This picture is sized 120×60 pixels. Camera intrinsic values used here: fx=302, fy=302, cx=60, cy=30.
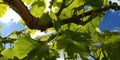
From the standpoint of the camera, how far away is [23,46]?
126cm

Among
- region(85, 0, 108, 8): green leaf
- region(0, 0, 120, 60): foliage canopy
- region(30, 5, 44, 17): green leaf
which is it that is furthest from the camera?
region(30, 5, 44, 17): green leaf

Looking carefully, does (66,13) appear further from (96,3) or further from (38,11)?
(38,11)

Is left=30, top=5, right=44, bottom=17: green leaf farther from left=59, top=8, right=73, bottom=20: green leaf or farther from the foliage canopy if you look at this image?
left=59, top=8, right=73, bottom=20: green leaf

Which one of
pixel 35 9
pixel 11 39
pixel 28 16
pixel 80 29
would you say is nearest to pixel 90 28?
pixel 80 29

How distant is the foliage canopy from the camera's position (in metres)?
1.18

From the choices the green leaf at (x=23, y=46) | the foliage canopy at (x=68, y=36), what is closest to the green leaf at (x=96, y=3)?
the foliage canopy at (x=68, y=36)

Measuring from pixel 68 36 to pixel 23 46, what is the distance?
0.20 meters

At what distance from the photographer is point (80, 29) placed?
1.35 m

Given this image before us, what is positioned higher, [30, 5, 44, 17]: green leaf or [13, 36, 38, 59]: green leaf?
[30, 5, 44, 17]: green leaf

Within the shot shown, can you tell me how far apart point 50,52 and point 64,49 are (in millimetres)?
103

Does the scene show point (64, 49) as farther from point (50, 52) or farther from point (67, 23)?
point (67, 23)

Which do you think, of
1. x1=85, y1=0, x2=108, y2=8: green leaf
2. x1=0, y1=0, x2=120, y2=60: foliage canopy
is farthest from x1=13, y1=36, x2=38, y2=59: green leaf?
x1=85, y1=0, x2=108, y2=8: green leaf

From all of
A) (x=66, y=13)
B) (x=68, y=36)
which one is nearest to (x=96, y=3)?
(x=66, y=13)

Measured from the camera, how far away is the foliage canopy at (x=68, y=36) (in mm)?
1178
